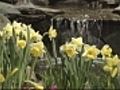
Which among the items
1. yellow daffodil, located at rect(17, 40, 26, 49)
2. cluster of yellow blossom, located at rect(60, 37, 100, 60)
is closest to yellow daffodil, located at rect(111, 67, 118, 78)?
cluster of yellow blossom, located at rect(60, 37, 100, 60)

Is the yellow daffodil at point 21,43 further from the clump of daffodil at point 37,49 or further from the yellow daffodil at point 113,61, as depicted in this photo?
the yellow daffodil at point 113,61

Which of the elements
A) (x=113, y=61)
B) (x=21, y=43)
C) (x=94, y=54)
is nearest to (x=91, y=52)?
(x=94, y=54)

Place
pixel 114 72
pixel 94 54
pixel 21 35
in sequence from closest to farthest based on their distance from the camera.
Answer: pixel 114 72 → pixel 94 54 → pixel 21 35

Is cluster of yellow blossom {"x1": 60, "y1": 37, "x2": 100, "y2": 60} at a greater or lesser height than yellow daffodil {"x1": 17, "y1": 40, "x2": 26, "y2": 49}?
lesser

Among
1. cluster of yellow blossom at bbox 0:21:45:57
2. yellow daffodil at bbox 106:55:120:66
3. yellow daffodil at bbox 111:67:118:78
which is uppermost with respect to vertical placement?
cluster of yellow blossom at bbox 0:21:45:57

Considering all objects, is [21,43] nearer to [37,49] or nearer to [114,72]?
[37,49]

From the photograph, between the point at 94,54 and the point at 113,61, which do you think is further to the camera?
the point at 94,54

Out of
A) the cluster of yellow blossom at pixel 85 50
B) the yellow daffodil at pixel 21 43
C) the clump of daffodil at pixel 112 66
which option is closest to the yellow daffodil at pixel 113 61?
the clump of daffodil at pixel 112 66

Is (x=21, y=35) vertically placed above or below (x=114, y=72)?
above

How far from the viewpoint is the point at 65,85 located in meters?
3.11

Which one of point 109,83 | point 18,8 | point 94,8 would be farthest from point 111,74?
point 94,8

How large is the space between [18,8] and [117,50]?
8.74ft

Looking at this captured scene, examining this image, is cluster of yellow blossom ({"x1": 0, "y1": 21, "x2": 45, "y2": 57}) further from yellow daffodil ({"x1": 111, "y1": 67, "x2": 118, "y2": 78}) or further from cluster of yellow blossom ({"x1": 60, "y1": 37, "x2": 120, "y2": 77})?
yellow daffodil ({"x1": 111, "y1": 67, "x2": 118, "y2": 78})

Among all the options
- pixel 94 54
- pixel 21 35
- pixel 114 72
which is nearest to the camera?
pixel 114 72
